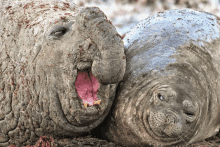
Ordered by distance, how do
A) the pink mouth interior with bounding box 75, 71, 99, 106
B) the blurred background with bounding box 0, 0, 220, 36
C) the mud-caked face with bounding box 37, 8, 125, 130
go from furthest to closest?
the blurred background with bounding box 0, 0, 220, 36 < the pink mouth interior with bounding box 75, 71, 99, 106 < the mud-caked face with bounding box 37, 8, 125, 130

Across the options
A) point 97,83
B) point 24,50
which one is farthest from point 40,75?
point 97,83

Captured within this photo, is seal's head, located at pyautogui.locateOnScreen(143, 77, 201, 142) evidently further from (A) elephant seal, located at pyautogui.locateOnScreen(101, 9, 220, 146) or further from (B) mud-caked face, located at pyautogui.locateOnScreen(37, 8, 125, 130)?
(B) mud-caked face, located at pyautogui.locateOnScreen(37, 8, 125, 130)

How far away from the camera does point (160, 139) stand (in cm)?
236

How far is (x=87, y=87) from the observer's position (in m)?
2.26

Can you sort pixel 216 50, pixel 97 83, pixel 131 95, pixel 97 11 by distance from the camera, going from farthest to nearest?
1. pixel 216 50
2. pixel 131 95
3. pixel 97 83
4. pixel 97 11

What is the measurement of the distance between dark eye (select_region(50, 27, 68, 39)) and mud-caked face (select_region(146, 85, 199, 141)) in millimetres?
862

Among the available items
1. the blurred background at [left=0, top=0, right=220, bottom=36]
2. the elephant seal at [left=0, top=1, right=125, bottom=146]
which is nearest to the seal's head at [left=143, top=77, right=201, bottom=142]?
the elephant seal at [left=0, top=1, right=125, bottom=146]

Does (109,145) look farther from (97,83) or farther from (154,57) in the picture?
(154,57)

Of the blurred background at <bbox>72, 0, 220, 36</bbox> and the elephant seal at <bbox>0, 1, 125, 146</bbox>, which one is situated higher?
the blurred background at <bbox>72, 0, 220, 36</bbox>

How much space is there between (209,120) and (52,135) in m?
1.35

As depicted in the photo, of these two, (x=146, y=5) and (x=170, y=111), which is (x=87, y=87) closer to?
(x=170, y=111)

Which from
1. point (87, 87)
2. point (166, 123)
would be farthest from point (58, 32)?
point (166, 123)

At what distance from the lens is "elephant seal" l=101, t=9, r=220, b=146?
7.53 ft

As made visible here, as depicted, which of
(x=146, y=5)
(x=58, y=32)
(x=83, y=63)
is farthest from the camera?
(x=146, y=5)
